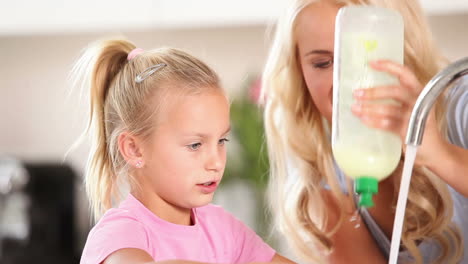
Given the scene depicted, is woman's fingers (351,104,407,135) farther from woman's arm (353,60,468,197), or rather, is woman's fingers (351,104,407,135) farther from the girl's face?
the girl's face

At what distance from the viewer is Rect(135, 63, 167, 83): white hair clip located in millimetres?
1185

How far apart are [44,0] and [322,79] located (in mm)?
2079

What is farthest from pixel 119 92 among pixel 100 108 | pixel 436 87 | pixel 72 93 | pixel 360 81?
pixel 72 93

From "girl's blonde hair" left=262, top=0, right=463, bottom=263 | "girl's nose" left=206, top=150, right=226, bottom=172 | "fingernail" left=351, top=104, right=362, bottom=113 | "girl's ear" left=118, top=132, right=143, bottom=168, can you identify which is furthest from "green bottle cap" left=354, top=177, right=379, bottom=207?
"girl's blonde hair" left=262, top=0, right=463, bottom=263

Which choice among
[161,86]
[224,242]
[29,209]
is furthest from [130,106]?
[29,209]

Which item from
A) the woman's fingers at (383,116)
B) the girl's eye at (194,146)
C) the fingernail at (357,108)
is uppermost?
the fingernail at (357,108)

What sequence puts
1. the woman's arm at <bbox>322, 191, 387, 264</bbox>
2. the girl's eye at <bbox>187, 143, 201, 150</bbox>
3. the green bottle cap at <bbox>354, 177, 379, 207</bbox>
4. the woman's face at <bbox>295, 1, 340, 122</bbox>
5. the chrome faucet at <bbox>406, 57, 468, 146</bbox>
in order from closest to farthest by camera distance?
1. the chrome faucet at <bbox>406, 57, 468, 146</bbox>
2. the green bottle cap at <bbox>354, 177, 379, 207</bbox>
3. the girl's eye at <bbox>187, 143, 201, 150</bbox>
4. the woman's face at <bbox>295, 1, 340, 122</bbox>
5. the woman's arm at <bbox>322, 191, 387, 264</bbox>

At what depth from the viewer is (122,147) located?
1.20 metres

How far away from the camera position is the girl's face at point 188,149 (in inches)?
44.9

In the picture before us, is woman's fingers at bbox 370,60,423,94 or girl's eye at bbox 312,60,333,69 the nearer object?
woman's fingers at bbox 370,60,423,94

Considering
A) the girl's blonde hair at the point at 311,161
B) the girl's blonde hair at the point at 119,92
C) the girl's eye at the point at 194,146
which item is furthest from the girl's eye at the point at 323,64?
the girl's eye at the point at 194,146

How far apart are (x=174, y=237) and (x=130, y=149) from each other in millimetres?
170

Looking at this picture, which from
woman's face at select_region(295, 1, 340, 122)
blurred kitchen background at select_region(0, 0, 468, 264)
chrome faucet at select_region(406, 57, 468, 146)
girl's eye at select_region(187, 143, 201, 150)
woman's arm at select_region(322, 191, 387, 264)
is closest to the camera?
chrome faucet at select_region(406, 57, 468, 146)

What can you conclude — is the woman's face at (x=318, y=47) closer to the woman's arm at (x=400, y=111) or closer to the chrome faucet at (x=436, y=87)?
the woman's arm at (x=400, y=111)
